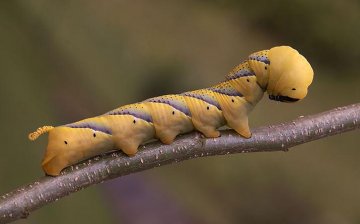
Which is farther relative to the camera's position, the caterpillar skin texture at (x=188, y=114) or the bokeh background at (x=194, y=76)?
the bokeh background at (x=194, y=76)

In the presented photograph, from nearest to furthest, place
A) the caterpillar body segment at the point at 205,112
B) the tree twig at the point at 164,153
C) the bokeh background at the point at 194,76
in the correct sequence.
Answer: the tree twig at the point at 164,153, the caterpillar body segment at the point at 205,112, the bokeh background at the point at 194,76

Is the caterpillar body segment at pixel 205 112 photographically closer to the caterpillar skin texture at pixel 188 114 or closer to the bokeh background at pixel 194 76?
the caterpillar skin texture at pixel 188 114

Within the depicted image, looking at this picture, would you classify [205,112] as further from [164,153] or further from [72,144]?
[72,144]

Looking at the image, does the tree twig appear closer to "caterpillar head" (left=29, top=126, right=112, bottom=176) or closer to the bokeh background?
"caterpillar head" (left=29, top=126, right=112, bottom=176)

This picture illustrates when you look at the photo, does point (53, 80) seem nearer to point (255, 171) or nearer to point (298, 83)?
point (255, 171)

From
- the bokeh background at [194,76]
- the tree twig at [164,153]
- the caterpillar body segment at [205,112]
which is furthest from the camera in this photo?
the bokeh background at [194,76]

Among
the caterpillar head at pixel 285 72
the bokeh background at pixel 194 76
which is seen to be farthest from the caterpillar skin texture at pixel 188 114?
the bokeh background at pixel 194 76

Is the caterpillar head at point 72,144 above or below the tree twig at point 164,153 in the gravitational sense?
above
